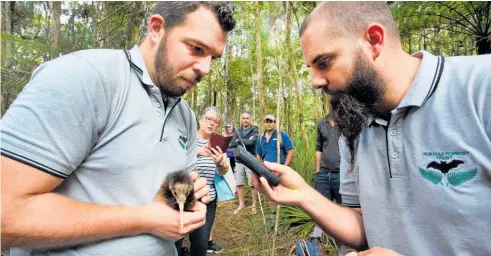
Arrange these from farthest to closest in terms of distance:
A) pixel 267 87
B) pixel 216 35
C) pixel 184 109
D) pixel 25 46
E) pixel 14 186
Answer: pixel 267 87 → pixel 25 46 → pixel 184 109 → pixel 216 35 → pixel 14 186

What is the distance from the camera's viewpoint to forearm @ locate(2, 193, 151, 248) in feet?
3.27

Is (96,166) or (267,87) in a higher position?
(267,87)

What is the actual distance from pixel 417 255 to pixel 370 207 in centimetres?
28

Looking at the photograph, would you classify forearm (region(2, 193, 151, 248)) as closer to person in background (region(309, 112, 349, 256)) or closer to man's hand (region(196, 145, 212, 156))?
man's hand (region(196, 145, 212, 156))

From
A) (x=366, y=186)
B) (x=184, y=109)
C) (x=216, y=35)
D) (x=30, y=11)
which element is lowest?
(x=366, y=186)

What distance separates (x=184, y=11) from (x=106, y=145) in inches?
31.5

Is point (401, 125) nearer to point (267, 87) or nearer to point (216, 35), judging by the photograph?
point (216, 35)

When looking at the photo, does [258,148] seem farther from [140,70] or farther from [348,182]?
[140,70]

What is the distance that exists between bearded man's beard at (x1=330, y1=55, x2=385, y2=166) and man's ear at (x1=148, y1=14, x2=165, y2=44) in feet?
3.32

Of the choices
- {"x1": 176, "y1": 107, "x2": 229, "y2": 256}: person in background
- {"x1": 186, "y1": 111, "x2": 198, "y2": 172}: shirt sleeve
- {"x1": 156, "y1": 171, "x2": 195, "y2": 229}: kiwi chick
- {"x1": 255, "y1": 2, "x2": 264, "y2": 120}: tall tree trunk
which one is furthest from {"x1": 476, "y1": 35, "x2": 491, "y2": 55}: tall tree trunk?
{"x1": 156, "y1": 171, "x2": 195, "y2": 229}: kiwi chick

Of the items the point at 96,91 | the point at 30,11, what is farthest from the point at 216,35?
the point at 30,11

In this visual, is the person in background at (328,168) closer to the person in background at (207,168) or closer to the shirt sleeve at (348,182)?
the person in background at (207,168)

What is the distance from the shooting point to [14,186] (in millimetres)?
986

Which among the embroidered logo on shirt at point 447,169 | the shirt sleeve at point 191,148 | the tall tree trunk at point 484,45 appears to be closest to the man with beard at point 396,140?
the embroidered logo on shirt at point 447,169
